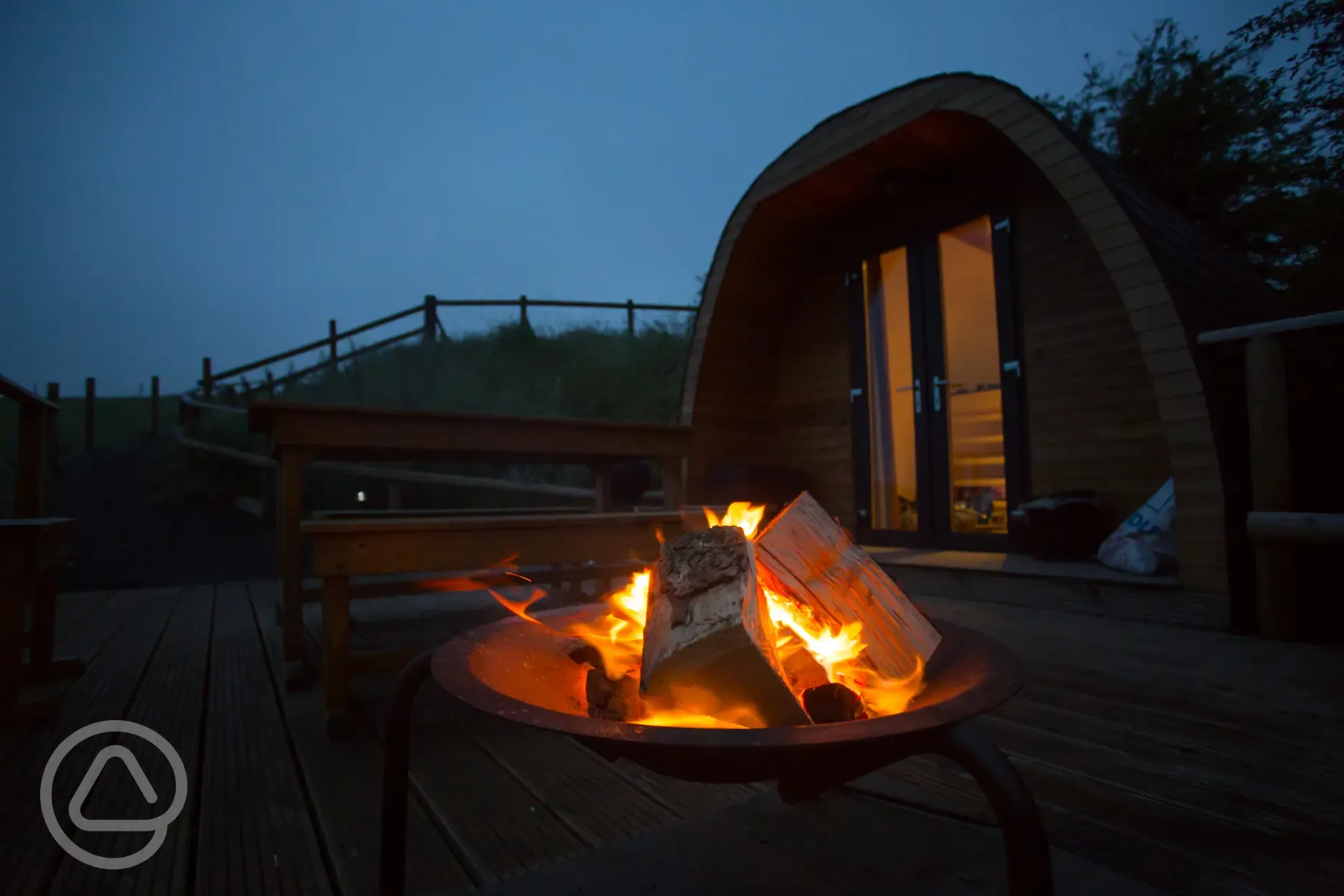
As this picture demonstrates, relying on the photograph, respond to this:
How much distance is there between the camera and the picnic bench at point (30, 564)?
2094 mm

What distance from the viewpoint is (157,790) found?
166cm

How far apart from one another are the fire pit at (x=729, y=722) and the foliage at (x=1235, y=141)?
5.04 metres

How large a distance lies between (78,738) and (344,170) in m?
94.0

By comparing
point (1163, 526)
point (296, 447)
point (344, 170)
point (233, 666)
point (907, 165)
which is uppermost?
point (344, 170)

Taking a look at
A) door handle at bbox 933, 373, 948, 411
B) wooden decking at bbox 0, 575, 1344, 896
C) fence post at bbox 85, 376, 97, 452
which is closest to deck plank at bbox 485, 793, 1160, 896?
wooden decking at bbox 0, 575, 1344, 896

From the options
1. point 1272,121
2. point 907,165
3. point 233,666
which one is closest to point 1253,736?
point 233,666

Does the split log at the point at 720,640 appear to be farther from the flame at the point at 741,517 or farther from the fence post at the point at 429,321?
the fence post at the point at 429,321

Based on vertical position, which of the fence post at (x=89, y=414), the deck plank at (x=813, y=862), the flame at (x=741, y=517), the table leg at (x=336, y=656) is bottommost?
the deck plank at (x=813, y=862)

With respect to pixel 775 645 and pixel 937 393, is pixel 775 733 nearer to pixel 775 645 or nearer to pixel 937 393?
pixel 775 645

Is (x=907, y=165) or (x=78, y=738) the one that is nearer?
(x=78, y=738)

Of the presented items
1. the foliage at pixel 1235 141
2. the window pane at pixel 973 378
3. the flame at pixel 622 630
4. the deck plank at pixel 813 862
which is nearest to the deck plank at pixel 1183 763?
the deck plank at pixel 813 862

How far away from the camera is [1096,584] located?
3246 millimetres

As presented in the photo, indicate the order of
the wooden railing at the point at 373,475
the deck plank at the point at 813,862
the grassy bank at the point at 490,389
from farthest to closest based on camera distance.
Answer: the grassy bank at the point at 490,389
the wooden railing at the point at 373,475
the deck plank at the point at 813,862

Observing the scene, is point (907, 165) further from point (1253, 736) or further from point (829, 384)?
point (1253, 736)
